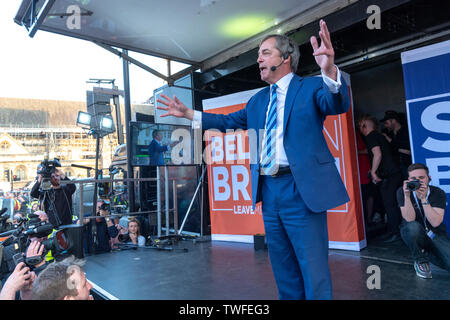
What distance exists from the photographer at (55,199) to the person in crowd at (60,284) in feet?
8.73

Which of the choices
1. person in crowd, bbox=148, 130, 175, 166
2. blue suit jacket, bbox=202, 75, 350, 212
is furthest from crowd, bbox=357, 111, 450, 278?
person in crowd, bbox=148, 130, 175, 166

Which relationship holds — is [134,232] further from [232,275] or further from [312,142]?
[312,142]

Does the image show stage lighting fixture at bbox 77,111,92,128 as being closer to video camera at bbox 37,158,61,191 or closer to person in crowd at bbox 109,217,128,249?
person in crowd at bbox 109,217,128,249

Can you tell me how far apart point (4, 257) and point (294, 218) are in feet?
5.92

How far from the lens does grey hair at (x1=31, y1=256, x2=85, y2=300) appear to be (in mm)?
1208

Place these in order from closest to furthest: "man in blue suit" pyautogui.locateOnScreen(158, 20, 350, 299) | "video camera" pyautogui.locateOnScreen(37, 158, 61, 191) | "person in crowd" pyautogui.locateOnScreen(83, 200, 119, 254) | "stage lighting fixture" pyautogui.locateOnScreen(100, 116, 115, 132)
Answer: "man in blue suit" pyautogui.locateOnScreen(158, 20, 350, 299), "video camera" pyautogui.locateOnScreen(37, 158, 61, 191), "person in crowd" pyautogui.locateOnScreen(83, 200, 119, 254), "stage lighting fixture" pyautogui.locateOnScreen(100, 116, 115, 132)

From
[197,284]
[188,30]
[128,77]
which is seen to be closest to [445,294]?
[197,284]

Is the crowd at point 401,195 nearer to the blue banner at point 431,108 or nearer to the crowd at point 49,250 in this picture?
the blue banner at point 431,108

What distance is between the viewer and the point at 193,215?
525 centimetres

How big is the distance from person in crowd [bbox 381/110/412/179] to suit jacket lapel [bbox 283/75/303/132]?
10.1 ft

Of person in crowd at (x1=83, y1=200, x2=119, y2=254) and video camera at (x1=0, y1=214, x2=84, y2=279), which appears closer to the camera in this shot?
video camera at (x1=0, y1=214, x2=84, y2=279)

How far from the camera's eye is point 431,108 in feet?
9.42

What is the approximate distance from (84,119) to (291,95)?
6.62m

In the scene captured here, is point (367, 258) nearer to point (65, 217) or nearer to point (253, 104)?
point (253, 104)
